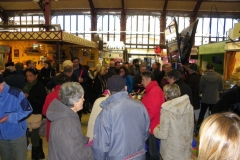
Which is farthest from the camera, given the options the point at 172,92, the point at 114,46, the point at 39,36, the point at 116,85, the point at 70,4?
the point at 70,4

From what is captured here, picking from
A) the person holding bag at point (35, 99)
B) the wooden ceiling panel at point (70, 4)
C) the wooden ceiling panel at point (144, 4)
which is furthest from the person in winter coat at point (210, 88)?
the wooden ceiling panel at point (70, 4)

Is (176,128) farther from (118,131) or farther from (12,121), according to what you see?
(12,121)

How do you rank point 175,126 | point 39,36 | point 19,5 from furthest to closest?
1. point 19,5
2. point 39,36
3. point 175,126

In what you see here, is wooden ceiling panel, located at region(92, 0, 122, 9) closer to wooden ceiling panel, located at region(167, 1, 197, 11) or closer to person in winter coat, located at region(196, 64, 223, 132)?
wooden ceiling panel, located at region(167, 1, 197, 11)

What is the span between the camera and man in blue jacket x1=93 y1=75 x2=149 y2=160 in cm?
221

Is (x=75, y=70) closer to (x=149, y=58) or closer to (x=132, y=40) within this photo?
(x=149, y=58)

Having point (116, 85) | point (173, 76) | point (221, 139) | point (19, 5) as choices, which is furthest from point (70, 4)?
point (221, 139)

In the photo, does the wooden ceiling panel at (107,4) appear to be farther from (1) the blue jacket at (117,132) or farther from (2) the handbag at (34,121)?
(1) the blue jacket at (117,132)

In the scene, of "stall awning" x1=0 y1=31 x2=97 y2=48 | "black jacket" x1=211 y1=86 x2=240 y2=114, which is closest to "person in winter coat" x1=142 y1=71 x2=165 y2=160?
"black jacket" x1=211 y1=86 x2=240 y2=114

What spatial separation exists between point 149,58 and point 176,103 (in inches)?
738

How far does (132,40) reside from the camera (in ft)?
76.4

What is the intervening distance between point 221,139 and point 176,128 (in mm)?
2020

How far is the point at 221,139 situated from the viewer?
95 centimetres

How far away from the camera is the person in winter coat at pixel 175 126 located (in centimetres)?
288
